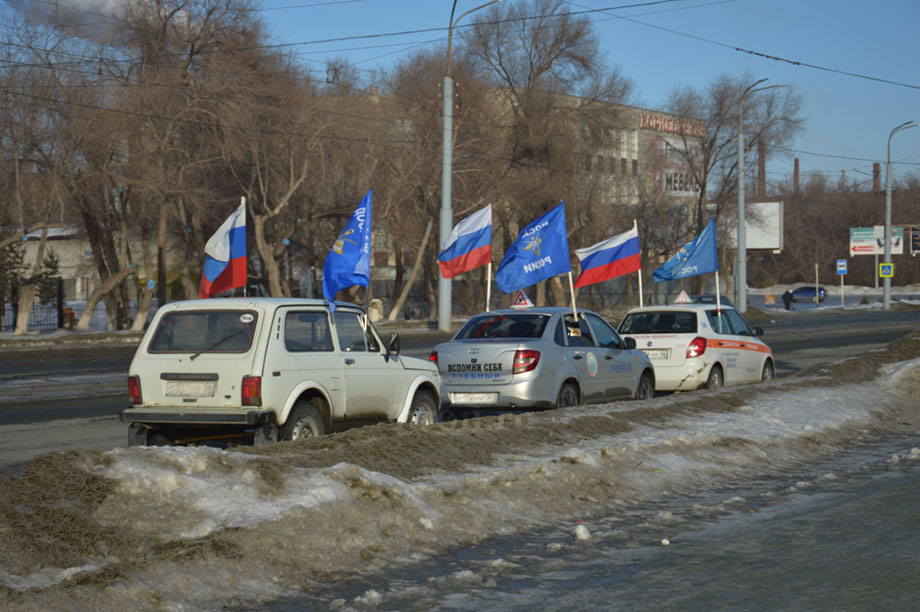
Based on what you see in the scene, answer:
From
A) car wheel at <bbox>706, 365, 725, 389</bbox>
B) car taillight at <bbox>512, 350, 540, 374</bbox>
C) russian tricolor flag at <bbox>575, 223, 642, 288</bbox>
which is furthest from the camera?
russian tricolor flag at <bbox>575, 223, 642, 288</bbox>

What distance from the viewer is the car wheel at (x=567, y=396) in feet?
44.9

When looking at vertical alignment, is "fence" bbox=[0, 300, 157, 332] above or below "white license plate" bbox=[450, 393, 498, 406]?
above

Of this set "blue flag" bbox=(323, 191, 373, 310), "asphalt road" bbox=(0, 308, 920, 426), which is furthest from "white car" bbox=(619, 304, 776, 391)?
"blue flag" bbox=(323, 191, 373, 310)

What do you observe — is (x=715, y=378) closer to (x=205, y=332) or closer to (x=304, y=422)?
(x=304, y=422)

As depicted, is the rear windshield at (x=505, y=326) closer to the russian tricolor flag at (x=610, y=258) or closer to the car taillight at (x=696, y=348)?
the car taillight at (x=696, y=348)

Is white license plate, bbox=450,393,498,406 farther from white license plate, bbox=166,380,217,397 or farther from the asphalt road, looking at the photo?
the asphalt road

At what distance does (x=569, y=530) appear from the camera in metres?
7.76

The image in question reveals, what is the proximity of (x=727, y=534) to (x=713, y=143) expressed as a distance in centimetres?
6064

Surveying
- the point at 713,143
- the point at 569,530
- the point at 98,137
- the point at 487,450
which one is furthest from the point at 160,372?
the point at 713,143

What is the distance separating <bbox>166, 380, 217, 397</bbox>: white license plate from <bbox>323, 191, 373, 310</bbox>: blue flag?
3796mm

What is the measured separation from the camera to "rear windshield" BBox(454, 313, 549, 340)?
13805mm

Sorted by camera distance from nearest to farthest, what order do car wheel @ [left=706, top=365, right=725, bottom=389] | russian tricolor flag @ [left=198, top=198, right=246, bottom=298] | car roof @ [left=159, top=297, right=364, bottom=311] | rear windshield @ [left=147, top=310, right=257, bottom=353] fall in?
1. rear windshield @ [left=147, top=310, right=257, bottom=353]
2. car roof @ [left=159, top=297, right=364, bottom=311]
3. russian tricolor flag @ [left=198, top=198, right=246, bottom=298]
4. car wheel @ [left=706, top=365, right=725, bottom=389]

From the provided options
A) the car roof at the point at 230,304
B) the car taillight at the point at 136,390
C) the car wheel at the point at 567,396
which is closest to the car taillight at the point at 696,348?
the car wheel at the point at 567,396

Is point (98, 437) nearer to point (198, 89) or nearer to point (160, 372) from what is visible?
point (160, 372)
